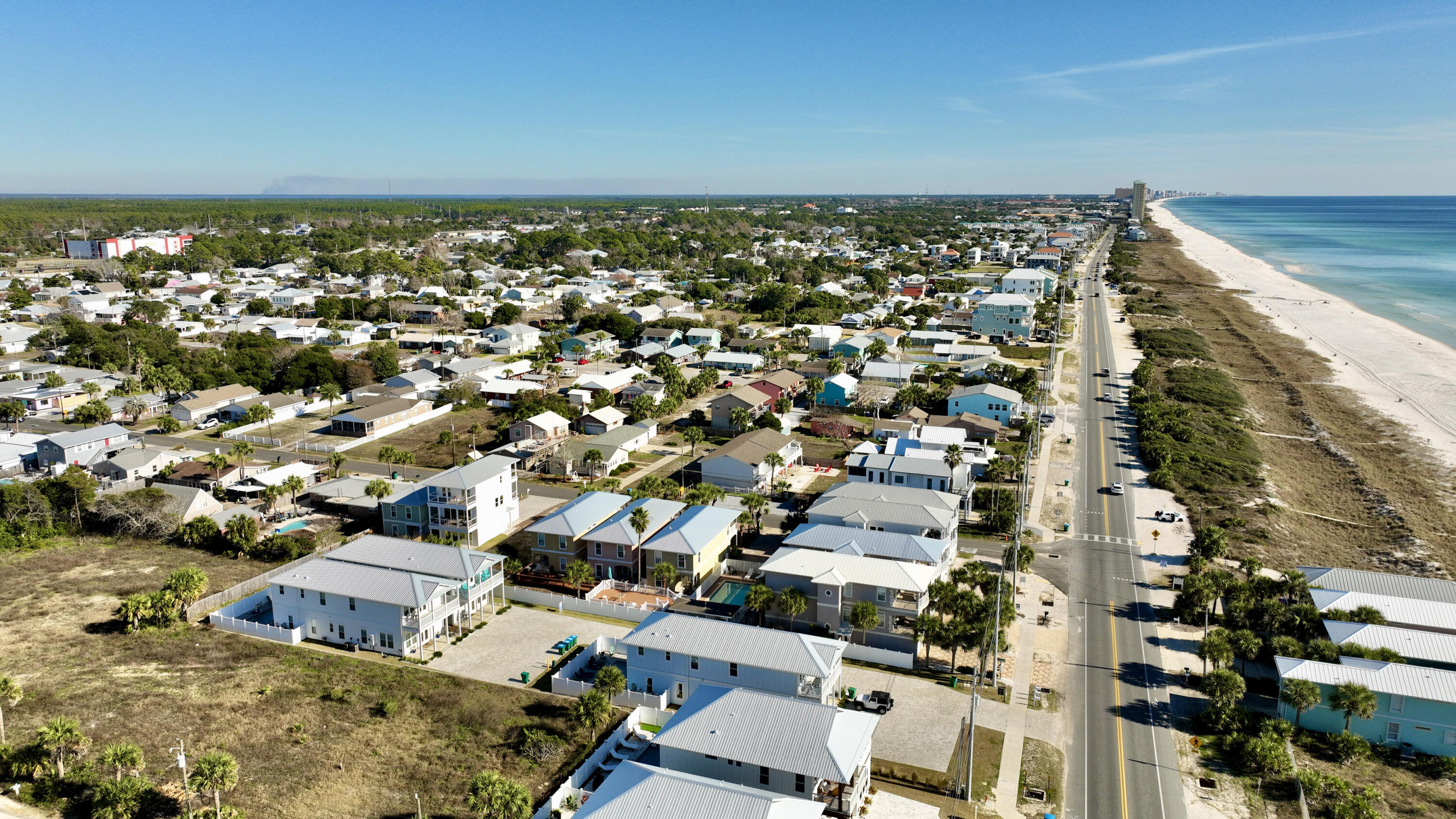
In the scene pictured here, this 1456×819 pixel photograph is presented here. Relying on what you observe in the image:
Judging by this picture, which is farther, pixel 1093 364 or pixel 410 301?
pixel 410 301

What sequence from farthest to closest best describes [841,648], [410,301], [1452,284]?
[1452,284] < [410,301] < [841,648]

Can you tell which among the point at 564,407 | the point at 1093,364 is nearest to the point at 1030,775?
the point at 564,407

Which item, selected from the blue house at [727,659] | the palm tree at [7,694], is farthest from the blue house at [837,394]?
the palm tree at [7,694]

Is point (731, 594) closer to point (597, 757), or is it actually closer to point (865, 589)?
point (865, 589)

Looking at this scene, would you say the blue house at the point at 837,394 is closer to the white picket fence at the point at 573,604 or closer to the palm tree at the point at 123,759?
the white picket fence at the point at 573,604

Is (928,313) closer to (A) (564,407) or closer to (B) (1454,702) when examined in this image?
(A) (564,407)

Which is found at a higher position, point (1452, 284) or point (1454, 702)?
point (1452, 284)

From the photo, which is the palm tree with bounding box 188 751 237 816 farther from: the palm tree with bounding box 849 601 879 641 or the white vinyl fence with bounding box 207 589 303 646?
the palm tree with bounding box 849 601 879 641
